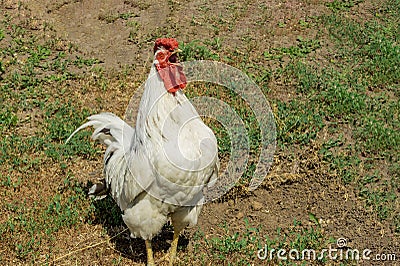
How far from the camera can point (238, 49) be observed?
935cm

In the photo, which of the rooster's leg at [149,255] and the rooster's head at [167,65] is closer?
the rooster's head at [167,65]

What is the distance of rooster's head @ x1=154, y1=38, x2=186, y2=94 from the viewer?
4.69 m

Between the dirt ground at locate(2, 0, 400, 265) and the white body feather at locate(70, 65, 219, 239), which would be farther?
the dirt ground at locate(2, 0, 400, 265)

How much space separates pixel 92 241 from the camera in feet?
19.5

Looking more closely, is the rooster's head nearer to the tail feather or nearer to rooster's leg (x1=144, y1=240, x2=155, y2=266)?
the tail feather

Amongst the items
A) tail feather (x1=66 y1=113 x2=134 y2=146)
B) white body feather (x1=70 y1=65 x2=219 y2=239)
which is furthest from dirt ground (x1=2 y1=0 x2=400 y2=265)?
tail feather (x1=66 y1=113 x2=134 y2=146)

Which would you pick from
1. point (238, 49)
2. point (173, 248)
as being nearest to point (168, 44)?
point (173, 248)

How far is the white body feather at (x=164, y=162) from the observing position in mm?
4645

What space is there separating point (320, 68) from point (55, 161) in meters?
4.49

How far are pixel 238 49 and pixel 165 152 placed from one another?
16.7 feet

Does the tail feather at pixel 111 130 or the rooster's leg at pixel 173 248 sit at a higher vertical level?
the tail feather at pixel 111 130

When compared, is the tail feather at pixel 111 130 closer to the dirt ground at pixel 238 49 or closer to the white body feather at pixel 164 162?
the white body feather at pixel 164 162

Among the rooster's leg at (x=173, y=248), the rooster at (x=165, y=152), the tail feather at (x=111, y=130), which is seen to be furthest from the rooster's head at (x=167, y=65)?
the rooster's leg at (x=173, y=248)

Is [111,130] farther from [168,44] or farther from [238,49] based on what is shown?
[238,49]
